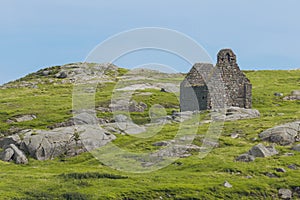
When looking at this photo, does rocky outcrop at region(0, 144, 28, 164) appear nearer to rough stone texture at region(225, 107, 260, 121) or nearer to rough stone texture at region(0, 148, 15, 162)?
rough stone texture at region(0, 148, 15, 162)

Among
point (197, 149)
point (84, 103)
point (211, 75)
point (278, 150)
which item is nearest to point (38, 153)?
point (197, 149)

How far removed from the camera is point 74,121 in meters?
76.6

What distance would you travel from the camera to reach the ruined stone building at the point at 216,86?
8200 cm

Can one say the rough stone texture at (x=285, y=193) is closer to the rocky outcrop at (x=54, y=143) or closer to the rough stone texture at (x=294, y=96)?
the rocky outcrop at (x=54, y=143)

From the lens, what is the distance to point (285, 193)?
158ft

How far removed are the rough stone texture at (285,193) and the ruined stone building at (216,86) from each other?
33093mm

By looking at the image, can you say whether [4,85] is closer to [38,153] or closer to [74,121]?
[74,121]

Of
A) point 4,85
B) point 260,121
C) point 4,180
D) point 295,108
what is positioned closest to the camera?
point 4,180

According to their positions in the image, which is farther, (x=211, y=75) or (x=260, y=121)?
(x=211, y=75)

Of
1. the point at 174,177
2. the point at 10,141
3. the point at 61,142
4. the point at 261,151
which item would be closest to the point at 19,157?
the point at 61,142

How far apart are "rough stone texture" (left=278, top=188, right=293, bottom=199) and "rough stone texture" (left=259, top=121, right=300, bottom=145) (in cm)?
1355

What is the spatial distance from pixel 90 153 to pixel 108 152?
6.45ft

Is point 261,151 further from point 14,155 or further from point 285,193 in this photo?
point 14,155

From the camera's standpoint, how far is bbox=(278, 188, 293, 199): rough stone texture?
4772cm
